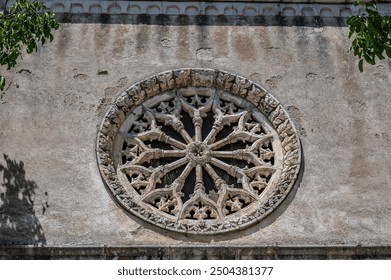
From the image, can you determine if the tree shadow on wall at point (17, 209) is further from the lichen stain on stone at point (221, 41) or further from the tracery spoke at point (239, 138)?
the lichen stain on stone at point (221, 41)

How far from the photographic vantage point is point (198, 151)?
13703 millimetres

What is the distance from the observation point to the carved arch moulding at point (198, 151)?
42.9 ft

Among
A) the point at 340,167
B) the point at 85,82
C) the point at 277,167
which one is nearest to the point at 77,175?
the point at 85,82

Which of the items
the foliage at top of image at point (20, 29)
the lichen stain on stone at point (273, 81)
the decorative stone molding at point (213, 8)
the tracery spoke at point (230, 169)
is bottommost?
the tracery spoke at point (230, 169)

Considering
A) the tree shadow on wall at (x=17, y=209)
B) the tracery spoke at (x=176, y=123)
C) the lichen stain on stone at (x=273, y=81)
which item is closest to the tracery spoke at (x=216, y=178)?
the tracery spoke at (x=176, y=123)

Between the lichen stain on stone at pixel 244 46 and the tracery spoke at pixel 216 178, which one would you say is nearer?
the tracery spoke at pixel 216 178

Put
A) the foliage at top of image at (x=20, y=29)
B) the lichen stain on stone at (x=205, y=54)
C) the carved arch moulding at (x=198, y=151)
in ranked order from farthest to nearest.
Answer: the lichen stain on stone at (x=205, y=54) < the carved arch moulding at (x=198, y=151) < the foliage at top of image at (x=20, y=29)

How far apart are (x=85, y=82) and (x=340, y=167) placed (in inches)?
150

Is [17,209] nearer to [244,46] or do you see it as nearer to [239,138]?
[239,138]

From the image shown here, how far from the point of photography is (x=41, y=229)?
12.6 metres

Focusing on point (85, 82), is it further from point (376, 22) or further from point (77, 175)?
point (376, 22)

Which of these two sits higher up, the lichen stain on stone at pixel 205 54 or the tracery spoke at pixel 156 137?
the lichen stain on stone at pixel 205 54

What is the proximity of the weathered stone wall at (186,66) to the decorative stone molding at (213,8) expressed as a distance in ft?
0.45

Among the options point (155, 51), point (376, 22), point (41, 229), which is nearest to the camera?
point (376, 22)
